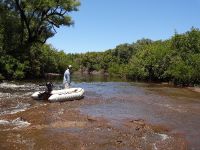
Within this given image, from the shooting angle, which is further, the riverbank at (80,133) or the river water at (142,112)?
the river water at (142,112)

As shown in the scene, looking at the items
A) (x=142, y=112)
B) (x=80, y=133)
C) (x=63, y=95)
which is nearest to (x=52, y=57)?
(x=63, y=95)

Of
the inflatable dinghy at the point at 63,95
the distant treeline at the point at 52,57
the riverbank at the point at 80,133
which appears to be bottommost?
the riverbank at the point at 80,133

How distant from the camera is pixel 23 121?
1627 centimetres

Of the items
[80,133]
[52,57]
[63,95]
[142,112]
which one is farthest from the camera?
[52,57]

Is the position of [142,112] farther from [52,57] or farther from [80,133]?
[52,57]

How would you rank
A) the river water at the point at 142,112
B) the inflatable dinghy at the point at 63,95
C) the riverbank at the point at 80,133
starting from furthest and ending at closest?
the inflatable dinghy at the point at 63,95 < the river water at the point at 142,112 < the riverbank at the point at 80,133

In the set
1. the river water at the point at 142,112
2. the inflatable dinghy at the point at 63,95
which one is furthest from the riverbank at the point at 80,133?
the inflatable dinghy at the point at 63,95

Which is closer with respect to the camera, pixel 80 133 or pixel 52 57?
pixel 80 133

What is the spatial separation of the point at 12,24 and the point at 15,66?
17.5 ft

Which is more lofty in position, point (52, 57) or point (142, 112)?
point (52, 57)

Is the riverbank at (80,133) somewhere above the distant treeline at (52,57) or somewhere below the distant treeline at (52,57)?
below

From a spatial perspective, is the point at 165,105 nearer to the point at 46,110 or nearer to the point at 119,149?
the point at 46,110

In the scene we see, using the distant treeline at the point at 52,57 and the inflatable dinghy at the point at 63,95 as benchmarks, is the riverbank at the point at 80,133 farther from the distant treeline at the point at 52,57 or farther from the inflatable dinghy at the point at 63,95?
the distant treeline at the point at 52,57

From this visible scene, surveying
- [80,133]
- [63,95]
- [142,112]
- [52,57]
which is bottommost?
[80,133]
